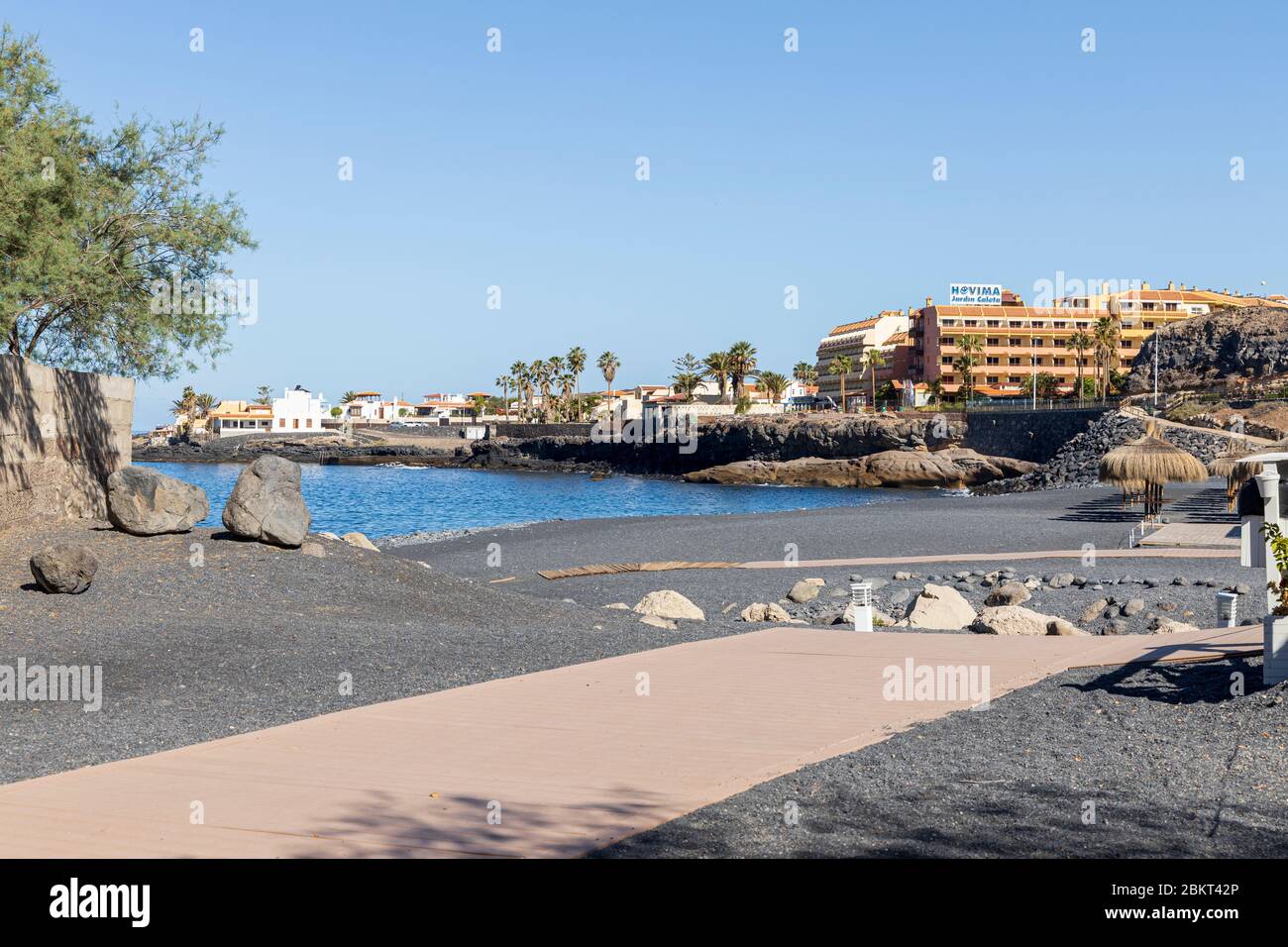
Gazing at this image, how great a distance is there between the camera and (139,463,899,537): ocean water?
57.2 m

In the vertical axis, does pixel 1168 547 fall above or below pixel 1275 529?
below

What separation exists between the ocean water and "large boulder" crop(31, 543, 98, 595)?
33404 mm

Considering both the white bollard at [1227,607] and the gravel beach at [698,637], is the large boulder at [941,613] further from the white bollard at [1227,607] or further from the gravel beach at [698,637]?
the white bollard at [1227,607]

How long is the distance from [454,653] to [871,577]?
42.9ft

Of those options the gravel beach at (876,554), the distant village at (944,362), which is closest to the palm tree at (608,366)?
the distant village at (944,362)

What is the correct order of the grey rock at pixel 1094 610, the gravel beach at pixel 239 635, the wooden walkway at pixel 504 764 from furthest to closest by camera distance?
the grey rock at pixel 1094 610
the gravel beach at pixel 239 635
the wooden walkway at pixel 504 764

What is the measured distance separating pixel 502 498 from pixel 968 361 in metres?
68.4

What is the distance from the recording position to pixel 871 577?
954 inches

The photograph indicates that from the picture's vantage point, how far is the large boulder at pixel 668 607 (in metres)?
17.8

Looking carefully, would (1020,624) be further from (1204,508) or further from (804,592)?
(1204,508)

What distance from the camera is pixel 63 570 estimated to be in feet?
46.0

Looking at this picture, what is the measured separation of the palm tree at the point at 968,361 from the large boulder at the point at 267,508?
375 ft
